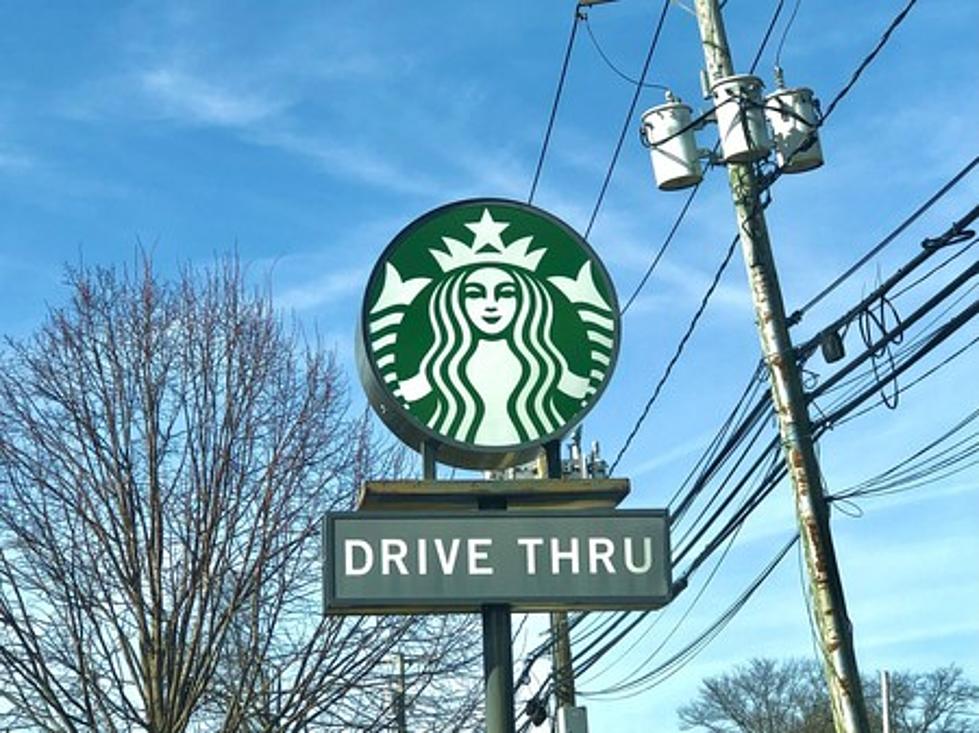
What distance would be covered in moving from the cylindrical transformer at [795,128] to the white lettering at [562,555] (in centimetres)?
662

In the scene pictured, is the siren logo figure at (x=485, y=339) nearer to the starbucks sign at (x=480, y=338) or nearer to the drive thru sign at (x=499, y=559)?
the starbucks sign at (x=480, y=338)

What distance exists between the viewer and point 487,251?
24.7ft

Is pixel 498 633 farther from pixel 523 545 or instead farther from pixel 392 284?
pixel 392 284

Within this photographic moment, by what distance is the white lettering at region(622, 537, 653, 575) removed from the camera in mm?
6816

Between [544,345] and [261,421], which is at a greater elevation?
[261,421]

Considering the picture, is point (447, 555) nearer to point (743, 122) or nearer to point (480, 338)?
point (480, 338)

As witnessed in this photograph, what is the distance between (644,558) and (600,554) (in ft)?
0.58

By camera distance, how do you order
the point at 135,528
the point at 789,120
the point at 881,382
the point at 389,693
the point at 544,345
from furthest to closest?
the point at 389,693 → the point at 135,528 → the point at 789,120 → the point at 881,382 → the point at 544,345

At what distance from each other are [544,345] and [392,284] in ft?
2.35

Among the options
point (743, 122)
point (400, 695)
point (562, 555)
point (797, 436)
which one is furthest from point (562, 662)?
point (562, 555)

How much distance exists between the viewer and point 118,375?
16.5 m

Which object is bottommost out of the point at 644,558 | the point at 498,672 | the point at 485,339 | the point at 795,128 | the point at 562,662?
the point at 498,672

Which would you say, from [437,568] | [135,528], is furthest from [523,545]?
[135,528]

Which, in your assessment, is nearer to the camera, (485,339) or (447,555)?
(447,555)
